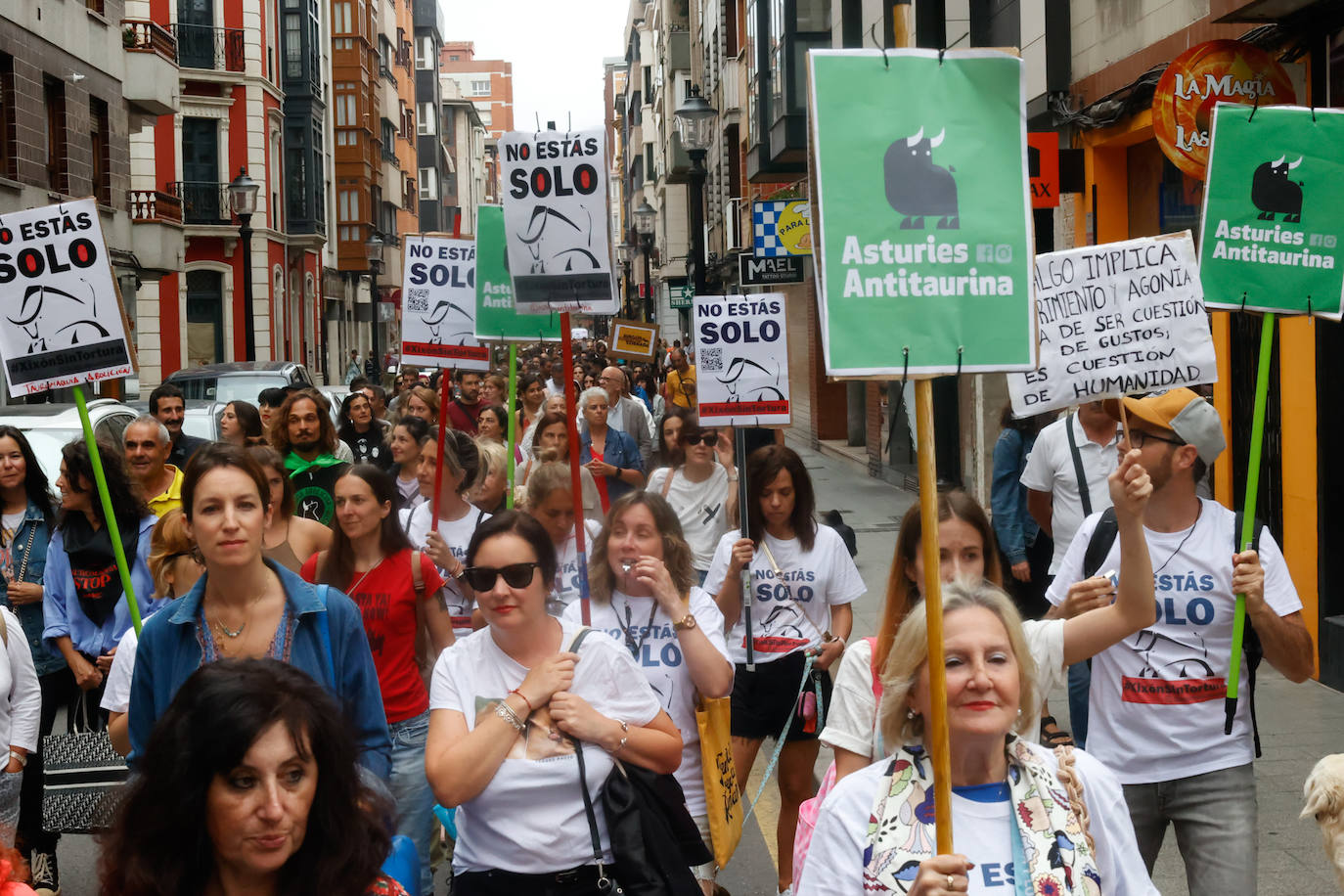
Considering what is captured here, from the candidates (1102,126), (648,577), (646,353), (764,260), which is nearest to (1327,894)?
(648,577)

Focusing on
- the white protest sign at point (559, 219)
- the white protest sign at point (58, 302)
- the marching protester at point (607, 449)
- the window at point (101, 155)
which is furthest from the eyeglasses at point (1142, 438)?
the window at point (101, 155)

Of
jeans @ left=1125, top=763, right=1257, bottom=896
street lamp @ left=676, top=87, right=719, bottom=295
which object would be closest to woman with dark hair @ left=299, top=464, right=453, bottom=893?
jeans @ left=1125, top=763, right=1257, bottom=896

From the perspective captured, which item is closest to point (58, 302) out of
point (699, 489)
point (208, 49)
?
point (699, 489)

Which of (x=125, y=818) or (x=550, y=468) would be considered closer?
(x=125, y=818)

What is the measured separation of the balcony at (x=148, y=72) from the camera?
2833 centimetres

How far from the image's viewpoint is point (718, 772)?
5.34m

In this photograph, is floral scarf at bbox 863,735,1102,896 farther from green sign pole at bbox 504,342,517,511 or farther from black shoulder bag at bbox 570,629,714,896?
green sign pole at bbox 504,342,517,511

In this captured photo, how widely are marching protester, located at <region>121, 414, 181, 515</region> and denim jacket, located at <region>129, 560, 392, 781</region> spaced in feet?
11.9

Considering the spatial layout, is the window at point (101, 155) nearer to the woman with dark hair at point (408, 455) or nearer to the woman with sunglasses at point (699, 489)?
the woman with dark hair at point (408, 455)

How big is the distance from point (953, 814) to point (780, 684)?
353 centimetres

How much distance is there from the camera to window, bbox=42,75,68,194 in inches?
958

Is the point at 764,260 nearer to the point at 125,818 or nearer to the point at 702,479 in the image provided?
the point at 702,479

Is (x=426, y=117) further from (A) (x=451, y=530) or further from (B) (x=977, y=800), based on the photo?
(B) (x=977, y=800)

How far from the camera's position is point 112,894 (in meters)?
2.96
